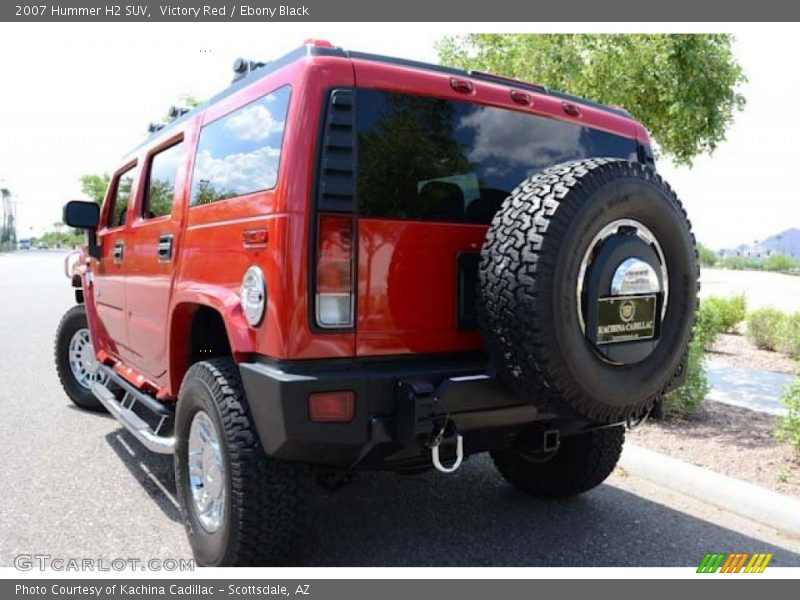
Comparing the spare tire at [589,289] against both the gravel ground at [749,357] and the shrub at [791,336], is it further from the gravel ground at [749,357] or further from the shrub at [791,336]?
the shrub at [791,336]

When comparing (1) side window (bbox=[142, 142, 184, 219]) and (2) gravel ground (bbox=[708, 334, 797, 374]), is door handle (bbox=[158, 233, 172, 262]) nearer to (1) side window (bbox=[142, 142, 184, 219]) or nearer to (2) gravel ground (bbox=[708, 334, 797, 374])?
(1) side window (bbox=[142, 142, 184, 219])

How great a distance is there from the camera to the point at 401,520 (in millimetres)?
3482

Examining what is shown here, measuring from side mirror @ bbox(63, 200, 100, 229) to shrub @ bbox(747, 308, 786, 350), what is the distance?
929 cm

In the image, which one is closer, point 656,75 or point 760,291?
point 656,75

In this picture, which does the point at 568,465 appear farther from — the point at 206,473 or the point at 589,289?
the point at 206,473

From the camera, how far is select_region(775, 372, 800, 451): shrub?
14.1ft

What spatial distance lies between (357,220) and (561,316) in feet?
2.74

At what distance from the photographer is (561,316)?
2340 mm

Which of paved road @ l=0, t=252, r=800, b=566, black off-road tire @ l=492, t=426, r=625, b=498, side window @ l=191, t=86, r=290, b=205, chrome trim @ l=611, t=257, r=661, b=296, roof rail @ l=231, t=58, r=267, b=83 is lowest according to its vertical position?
paved road @ l=0, t=252, r=800, b=566

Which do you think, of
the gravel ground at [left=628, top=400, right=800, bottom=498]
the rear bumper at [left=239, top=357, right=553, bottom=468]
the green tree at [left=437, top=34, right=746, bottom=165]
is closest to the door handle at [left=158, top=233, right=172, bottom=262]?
the rear bumper at [left=239, top=357, right=553, bottom=468]

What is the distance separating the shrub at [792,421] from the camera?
14.1 feet

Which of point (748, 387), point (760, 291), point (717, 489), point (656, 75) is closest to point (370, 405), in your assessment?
point (717, 489)

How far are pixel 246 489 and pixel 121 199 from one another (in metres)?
3.04

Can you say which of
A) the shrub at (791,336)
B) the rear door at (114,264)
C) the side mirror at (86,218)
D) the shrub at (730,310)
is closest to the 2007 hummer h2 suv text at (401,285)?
the rear door at (114,264)
